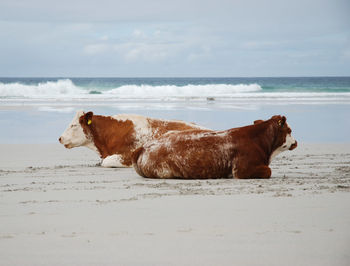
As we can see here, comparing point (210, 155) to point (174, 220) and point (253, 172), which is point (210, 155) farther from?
point (174, 220)

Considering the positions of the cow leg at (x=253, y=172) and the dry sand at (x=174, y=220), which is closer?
the dry sand at (x=174, y=220)

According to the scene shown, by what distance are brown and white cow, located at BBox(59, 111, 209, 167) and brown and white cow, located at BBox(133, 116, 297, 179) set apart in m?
2.04

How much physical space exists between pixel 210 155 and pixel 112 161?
262 cm

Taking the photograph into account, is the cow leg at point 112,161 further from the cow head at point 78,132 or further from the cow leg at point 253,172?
the cow leg at point 253,172

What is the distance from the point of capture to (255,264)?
13.5 ft

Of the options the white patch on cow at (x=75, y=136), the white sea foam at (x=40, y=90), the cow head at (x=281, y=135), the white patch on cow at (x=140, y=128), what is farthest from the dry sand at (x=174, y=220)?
the white sea foam at (x=40, y=90)

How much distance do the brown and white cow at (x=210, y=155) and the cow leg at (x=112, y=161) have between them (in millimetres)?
1723

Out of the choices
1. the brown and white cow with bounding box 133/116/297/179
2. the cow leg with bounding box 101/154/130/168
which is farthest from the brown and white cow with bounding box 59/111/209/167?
the brown and white cow with bounding box 133/116/297/179

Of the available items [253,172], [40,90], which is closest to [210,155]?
[253,172]

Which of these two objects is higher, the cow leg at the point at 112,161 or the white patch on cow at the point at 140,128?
the white patch on cow at the point at 140,128

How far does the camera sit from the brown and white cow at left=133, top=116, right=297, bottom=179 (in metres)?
8.48

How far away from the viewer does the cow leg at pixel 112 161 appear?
10.5m

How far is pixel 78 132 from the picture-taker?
11.2m

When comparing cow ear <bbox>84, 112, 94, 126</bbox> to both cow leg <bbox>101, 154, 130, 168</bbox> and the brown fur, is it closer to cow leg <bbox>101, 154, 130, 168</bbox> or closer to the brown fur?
the brown fur
